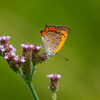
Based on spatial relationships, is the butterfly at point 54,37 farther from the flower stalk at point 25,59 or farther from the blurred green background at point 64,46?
the blurred green background at point 64,46

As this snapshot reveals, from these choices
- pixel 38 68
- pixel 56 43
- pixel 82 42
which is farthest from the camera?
pixel 82 42

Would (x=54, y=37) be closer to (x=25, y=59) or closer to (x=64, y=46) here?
(x=25, y=59)

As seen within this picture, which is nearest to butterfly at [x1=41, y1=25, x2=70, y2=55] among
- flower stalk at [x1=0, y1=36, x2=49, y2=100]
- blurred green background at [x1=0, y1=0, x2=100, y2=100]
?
flower stalk at [x1=0, y1=36, x2=49, y2=100]

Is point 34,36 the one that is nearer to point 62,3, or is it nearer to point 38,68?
point 38,68

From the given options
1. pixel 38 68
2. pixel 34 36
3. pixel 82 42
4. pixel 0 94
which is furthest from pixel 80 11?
pixel 0 94

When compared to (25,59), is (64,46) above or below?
above

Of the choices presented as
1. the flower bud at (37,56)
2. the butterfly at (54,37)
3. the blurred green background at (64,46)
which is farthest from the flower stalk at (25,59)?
the blurred green background at (64,46)

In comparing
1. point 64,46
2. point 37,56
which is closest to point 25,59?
point 37,56
